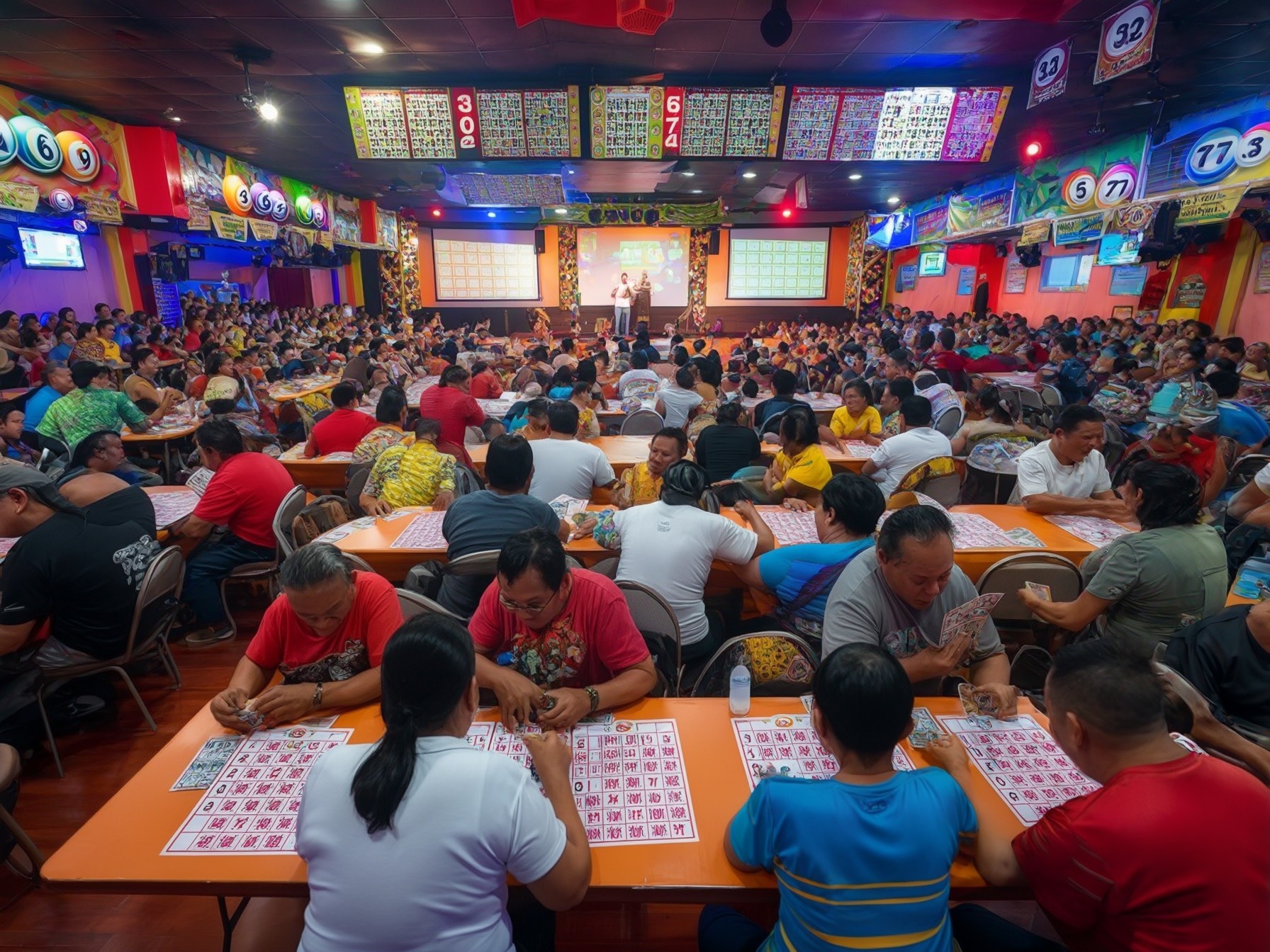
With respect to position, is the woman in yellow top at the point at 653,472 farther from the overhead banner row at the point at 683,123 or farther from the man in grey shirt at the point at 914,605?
the overhead banner row at the point at 683,123

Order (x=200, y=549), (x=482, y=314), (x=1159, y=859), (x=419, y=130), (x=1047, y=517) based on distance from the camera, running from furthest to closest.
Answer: (x=482, y=314), (x=419, y=130), (x=200, y=549), (x=1047, y=517), (x=1159, y=859)

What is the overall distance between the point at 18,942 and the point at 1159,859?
3.09 metres

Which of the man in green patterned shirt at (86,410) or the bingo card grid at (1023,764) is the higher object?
the man in green patterned shirt at (86,410)

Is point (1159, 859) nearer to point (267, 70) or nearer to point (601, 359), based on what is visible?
point (601, 359)

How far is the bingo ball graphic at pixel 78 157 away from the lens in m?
7.35

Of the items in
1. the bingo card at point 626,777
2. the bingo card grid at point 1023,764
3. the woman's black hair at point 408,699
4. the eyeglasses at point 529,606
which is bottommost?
the bingo card at point 626,777

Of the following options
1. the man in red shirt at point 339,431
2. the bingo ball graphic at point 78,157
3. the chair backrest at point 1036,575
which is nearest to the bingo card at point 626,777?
the chair backrest at point 1036,575

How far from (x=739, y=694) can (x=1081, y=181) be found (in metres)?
10.1

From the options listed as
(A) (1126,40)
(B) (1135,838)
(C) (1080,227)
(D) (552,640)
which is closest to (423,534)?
(D) (552,640)

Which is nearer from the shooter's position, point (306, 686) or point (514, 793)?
point (514, 793)

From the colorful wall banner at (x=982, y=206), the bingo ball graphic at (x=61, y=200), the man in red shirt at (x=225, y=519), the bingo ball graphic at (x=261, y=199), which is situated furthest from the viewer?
the bingo ball graphic at (x=261, y=199)

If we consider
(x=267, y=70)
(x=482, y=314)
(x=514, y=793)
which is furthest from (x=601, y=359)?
(x=482, y=314)

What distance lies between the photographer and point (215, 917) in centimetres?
211

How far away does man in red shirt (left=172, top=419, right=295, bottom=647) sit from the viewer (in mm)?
3432
